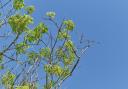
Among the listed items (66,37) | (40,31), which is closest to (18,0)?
(40,31)

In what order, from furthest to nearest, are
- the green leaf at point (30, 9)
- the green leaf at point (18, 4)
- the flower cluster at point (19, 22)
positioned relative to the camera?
1. the green leaf at point (30, 9)
2. the green leaf at point (18, 4)
3. the flower cluster at point (19, 22)

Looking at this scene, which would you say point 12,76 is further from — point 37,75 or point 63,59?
point 63,59

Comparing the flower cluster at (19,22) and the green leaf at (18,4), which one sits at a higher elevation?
the green leaf at (18,4)

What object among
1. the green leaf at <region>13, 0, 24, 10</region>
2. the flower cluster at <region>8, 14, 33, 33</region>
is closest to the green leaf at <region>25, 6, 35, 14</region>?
the green leaf at <region>13, 0, 24, 10</region>

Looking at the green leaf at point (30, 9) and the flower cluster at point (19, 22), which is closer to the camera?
the flower cluster at point (19, 22)

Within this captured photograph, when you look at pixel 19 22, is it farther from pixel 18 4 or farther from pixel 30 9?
pixel 30 9

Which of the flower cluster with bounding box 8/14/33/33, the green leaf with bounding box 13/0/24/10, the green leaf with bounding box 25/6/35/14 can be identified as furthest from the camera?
the green leaf with bounding box 25/6/35/14

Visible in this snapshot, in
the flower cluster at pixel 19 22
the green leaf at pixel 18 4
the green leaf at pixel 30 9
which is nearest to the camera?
the flower cluster at pixel 19 22

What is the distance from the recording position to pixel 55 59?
Answer: 35.0 ft

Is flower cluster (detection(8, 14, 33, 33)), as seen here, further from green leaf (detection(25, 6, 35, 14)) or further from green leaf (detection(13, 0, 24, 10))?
green leaf (detection(25, 6, 35, 14))

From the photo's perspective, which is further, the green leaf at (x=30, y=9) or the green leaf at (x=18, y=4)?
the green leaf at (x=30, y=9)

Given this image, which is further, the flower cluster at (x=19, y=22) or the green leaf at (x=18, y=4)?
the green leaf at (x=18, y=4)

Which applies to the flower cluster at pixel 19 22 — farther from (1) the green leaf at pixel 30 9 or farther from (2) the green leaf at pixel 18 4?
(1) the green leaf at pixel 30 9

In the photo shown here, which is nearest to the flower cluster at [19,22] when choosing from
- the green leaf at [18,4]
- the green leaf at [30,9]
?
the green leaf at [18,4]
